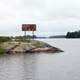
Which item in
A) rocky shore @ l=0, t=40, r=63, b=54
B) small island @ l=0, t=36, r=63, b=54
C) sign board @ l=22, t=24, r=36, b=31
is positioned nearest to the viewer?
small island @ l=0, t=36, r=63, b=54

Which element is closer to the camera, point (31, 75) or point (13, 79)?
point (13, 79)

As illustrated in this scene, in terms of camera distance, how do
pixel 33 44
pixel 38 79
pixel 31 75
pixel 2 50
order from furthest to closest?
1. pixel 33 44
2. pixel 2 50
3. pixel 31 75
4. pixel 38 79

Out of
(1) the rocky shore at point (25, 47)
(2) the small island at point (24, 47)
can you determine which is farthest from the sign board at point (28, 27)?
(1) the rocky shore at point (25, 47)

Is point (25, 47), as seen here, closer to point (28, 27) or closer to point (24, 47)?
point (24, 47)

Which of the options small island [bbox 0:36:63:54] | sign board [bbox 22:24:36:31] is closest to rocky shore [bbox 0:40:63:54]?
small island [bbox 0:36:63:54]

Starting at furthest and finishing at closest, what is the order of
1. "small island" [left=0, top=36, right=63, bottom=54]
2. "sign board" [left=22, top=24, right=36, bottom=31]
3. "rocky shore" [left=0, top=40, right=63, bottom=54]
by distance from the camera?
"sign board" [left=22, top=24, right=36, bottom=31], "rocky shore" [left=0, top=40, right=63, bottom=54], "small island" [left=0, top=36, right=63, bottom=54]

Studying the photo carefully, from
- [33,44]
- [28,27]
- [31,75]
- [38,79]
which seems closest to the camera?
[38,79]

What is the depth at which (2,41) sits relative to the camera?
84.1 metres

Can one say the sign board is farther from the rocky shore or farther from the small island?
the rocky shore

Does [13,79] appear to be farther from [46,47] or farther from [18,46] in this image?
[46,47]

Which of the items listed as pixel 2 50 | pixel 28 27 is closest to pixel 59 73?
pixel 2 50

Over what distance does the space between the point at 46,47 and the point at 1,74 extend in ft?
147

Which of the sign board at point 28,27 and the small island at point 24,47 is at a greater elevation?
the sign board at point 28,27

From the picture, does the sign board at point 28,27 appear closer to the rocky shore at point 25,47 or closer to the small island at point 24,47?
the small island at point 24,47
